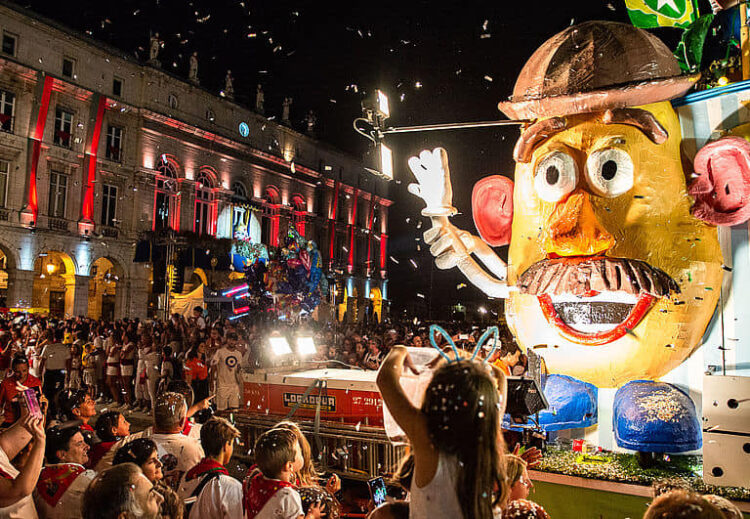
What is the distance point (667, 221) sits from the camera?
5.13m

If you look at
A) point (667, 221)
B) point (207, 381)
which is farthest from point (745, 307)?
point (207, 381)

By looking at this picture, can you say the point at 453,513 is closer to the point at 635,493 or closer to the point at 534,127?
the point at 635,493

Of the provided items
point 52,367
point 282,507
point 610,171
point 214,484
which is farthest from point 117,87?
point 282,507

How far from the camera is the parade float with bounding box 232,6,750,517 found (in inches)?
189

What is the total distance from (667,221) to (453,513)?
407 cm

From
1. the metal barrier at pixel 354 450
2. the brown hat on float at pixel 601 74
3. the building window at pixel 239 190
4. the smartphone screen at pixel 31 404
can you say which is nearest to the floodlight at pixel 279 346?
the metal barrier at pixel 354 450

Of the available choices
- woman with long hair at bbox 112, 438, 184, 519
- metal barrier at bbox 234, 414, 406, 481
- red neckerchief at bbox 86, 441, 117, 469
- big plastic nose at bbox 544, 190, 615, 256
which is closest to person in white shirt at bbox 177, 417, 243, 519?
woman with long hair at bbox 112, 438, 184, 519

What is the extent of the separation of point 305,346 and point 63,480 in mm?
5375

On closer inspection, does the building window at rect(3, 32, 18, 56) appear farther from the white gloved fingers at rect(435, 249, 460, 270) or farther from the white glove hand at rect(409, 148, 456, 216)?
the white gloved fingers at rect(435, 249, 460, 270)

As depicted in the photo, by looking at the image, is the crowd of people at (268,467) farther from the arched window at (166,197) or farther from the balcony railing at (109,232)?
the arched window at (166,197)

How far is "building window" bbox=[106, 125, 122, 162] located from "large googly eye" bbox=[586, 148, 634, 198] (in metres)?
26.1

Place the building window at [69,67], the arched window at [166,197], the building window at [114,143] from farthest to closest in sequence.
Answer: the arched window at [166,197], the building window at [114,143], the building window at [69,67]

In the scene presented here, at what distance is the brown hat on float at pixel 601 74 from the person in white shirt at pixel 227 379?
6863mm

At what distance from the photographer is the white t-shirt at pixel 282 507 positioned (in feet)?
9.65
